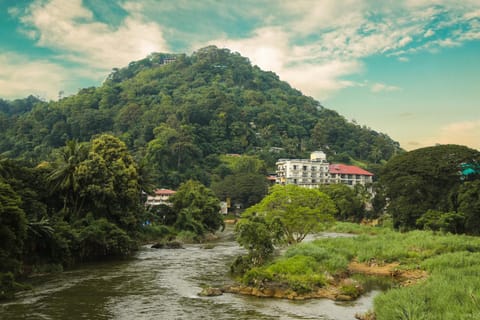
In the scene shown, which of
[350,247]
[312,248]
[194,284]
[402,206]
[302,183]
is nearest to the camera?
[194,284]

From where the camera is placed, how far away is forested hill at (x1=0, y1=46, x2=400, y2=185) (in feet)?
391

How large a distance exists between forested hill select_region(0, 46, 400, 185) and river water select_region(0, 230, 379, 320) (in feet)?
256

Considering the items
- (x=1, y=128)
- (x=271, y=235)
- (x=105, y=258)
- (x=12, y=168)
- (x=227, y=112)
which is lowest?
(x=105, y=258)

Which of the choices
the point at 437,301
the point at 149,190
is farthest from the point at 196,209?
the point at 437,301

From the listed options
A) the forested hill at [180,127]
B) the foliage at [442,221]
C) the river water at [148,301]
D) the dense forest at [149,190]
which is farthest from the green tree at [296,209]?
the forested hill at [180,127]

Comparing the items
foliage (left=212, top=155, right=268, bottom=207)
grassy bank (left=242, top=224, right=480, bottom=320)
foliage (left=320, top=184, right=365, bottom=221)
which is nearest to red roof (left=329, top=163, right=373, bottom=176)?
foliage (left=212, top=155, right=268, bottom=207)

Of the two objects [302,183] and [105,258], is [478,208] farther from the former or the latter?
[302,183]

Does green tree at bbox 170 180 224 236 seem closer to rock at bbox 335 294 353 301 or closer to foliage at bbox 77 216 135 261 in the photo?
foliage at bbox 77 216 135 261

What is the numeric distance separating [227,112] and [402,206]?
102259 millimetres

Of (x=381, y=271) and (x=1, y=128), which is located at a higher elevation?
(x=1, y=128)

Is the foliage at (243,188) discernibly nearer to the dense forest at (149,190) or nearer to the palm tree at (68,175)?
the dense forest at (149,190)

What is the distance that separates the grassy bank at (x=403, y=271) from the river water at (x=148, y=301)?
7.27ft

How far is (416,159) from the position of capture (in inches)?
2221

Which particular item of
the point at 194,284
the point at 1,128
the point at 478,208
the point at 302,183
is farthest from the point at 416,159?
the point at 1,128
